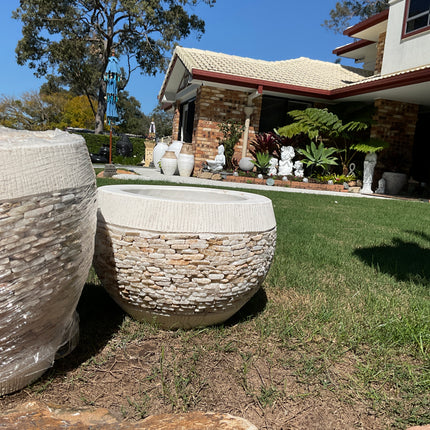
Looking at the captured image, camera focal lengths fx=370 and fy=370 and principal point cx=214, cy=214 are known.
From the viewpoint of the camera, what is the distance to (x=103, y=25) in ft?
84.2

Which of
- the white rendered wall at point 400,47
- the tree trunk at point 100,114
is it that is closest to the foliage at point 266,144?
the white rendered wall at point 400,47

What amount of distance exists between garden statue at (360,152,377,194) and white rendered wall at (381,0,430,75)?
3.13m

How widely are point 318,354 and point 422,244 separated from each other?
347 cm

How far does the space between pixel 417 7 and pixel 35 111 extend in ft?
113

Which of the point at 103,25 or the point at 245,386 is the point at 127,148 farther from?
the point at 245,386

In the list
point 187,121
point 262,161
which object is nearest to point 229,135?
point 262,161

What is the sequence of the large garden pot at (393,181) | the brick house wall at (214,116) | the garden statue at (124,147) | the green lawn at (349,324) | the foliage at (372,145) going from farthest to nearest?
1. the garden statue at (124,147)
2. the brick house wall at (214,116)
3. the large garden pot at (393,181)
4. the foliage at (372,145)
5. the green lawn at (349,324)

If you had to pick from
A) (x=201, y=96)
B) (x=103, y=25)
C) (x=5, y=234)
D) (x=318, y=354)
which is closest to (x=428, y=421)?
(x=318, y=354)

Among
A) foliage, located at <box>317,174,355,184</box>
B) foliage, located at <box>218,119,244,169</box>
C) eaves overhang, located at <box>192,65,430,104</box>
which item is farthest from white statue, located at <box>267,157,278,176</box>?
eaves overhang, located at <box>192,65,430,104</box>

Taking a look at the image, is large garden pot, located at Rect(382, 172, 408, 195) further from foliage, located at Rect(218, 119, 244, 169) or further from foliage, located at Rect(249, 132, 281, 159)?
foliage, located at Rect(218, 119, 244, 169)

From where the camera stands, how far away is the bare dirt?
1.50 metres

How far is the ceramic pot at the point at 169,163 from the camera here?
41.4 feet

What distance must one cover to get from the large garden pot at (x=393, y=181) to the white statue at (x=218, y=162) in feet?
18.0

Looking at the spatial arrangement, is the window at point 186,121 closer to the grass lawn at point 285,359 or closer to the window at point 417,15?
the window at point 417,15
